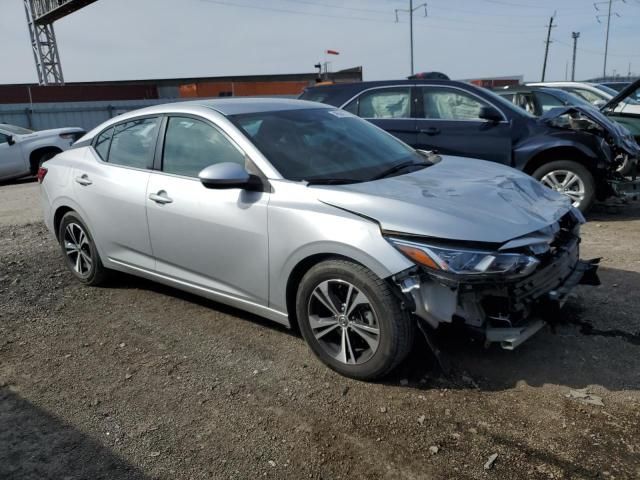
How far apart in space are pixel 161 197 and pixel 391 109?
432 cm

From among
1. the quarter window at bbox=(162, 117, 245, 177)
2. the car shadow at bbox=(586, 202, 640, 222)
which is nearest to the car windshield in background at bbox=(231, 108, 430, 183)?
the quarter window at bbox=(162, 117, 245, 177)

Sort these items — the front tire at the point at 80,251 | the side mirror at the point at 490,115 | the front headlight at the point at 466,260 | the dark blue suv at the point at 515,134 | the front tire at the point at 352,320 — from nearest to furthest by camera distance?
the front headlight at the point at 466,260, the front tire at the point at 352,320, the front tire at the point at 80,251, the dark blue suv at the point at 515,134, the side mirror at the point at 490,115

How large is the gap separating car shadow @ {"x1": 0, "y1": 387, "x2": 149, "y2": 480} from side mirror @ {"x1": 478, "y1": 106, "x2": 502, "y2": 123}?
5735mm

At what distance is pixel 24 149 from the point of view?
1248cm

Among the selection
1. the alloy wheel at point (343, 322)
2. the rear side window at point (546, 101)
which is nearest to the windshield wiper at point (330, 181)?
the alloy wheel at point (343, 322)

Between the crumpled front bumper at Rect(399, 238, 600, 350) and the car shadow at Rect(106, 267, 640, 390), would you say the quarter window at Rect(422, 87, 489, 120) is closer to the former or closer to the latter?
the car shadow at Rect(106, 267, 640, 390)

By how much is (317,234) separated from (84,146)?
2.85 m

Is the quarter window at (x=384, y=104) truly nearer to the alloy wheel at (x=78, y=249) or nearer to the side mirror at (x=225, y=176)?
the alloy wheel at (x=78, y=249)

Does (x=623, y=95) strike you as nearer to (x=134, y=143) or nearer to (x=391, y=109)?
(x=391, y=109)

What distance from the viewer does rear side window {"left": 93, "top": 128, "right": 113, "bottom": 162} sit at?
4.64 metres

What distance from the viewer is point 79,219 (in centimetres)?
478

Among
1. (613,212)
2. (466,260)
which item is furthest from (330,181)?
(613,212)

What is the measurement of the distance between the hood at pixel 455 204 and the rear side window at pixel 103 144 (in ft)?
7.48

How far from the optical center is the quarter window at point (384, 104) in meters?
7.36
